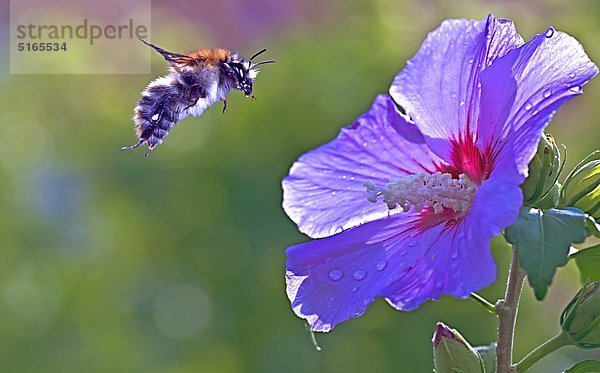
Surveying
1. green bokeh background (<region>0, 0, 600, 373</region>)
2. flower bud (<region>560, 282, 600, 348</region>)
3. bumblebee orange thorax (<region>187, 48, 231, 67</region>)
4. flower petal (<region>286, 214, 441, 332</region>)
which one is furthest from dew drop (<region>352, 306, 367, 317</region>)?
green bokeh background (<region>0, 0, 600, 373</region>)

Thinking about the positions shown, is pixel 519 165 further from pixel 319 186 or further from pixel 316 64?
pixel 316 64

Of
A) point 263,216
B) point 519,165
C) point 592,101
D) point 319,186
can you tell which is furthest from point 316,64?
point 519,165

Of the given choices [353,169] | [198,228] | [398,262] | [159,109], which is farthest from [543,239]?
[198,228]

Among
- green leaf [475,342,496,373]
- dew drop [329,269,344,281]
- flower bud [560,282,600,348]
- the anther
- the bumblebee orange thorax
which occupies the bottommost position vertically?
green leaf [475,342,496,373]

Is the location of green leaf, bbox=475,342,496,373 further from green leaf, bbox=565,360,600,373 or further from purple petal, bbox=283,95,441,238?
purple petal, bbox=283,95,441,238

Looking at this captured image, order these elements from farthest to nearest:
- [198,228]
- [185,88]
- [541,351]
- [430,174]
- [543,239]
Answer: [198,228]
[185,88]
[430,174]
[541,351]
[543,239]

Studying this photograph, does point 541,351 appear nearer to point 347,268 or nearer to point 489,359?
point 489,359
